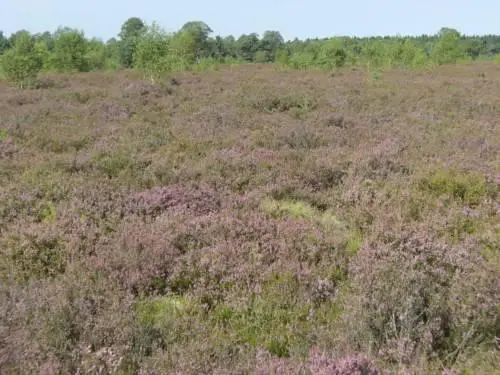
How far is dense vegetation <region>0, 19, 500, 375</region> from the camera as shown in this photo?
9.61 feet

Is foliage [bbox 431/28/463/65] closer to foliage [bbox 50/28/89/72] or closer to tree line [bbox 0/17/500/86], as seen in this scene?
tree line [bbox 0/17/500/86]

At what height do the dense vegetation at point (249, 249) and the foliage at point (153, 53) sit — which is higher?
the foliage at point (153, 53)

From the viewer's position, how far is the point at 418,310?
10.4 ft

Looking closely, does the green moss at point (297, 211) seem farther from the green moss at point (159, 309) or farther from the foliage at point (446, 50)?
the foliage at point (446, 50)

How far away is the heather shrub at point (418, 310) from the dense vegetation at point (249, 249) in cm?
1

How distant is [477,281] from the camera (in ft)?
11.1

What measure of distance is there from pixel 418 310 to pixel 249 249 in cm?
182

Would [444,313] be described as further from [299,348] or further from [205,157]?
[205,157]

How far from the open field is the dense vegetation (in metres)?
0.02

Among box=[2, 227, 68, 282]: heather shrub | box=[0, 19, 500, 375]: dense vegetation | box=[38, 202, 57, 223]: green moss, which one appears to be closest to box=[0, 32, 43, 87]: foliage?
box=[0, 19, 500, 375]: dense vegetation

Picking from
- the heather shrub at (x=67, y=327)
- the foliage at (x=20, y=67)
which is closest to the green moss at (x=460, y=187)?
the heather shrub at (x=67, y=327)

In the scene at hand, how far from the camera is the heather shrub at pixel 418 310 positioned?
2929mm

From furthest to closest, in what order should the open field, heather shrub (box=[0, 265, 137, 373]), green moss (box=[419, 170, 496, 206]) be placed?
green moss (box=[419, 170, 496, 206]), the open field, heather shrub (box=[0, 265, 137, 373])

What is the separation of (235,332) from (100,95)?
625 inches
